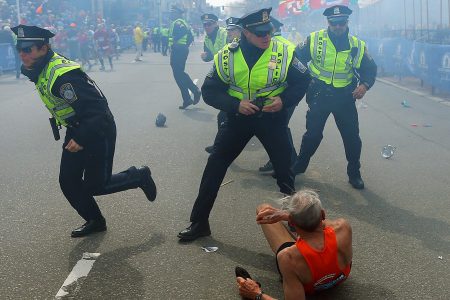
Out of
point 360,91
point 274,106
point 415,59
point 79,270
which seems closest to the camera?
point 79,270

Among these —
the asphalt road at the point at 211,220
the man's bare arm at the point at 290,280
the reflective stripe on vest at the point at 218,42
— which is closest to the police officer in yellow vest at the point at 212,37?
the reflective stripe on vest at the point at 218,42

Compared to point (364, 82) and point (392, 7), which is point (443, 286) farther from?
point (392, 7)

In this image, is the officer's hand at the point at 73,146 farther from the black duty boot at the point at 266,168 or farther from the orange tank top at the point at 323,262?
the black duty boot at the point at 266,168

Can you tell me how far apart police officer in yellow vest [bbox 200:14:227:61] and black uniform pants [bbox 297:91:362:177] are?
4.05 m

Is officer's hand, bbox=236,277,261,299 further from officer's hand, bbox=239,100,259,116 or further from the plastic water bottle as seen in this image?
the plastic water bottle

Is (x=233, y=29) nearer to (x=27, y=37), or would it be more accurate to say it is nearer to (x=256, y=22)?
(x=256, y=22)

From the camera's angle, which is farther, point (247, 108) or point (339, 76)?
point (339, 76)

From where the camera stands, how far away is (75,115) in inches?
179

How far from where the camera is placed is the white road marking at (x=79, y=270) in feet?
13.0

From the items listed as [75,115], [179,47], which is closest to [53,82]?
[75,115]

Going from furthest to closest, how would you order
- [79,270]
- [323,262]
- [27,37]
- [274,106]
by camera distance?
1. [274,106]
2. [27,37]
3. [79,270]
4. [323,262]

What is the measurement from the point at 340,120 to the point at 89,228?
305 centimetres

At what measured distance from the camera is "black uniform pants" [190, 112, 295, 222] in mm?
4742

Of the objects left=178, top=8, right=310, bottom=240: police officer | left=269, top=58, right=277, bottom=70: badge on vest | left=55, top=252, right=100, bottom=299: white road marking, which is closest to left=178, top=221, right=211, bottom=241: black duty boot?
left=178, top=8, right=310, bottom=240: police officer
